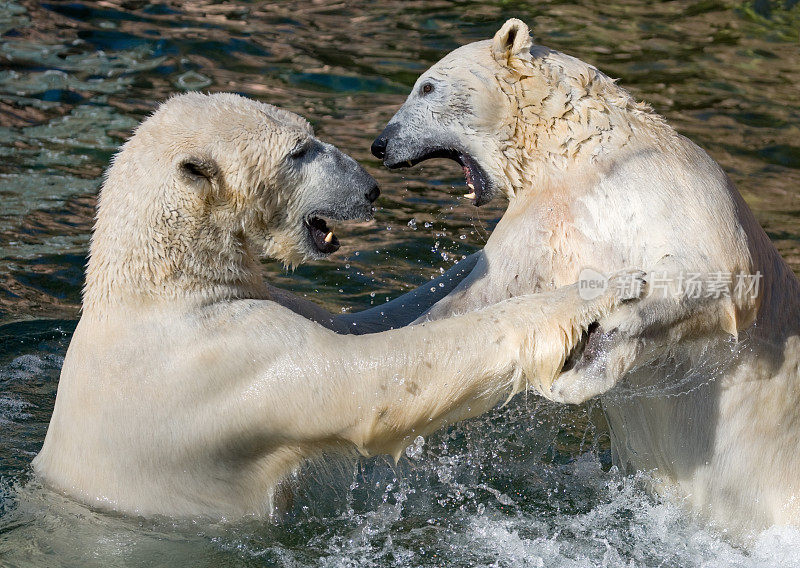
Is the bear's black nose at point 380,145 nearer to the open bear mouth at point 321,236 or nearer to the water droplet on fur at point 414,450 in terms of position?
the open bear mouth at point 321,236

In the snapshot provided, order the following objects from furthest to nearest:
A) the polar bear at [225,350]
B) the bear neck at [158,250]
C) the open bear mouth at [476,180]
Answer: the open bear mouth at [476,180] → the bear neck at [158,250] → the polar bear at [225,350]

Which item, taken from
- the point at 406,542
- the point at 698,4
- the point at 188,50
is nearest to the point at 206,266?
the point at 406,542

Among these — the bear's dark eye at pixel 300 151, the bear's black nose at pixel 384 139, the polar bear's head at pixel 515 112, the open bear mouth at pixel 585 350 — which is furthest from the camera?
the bear's black nose at pixel 384 139

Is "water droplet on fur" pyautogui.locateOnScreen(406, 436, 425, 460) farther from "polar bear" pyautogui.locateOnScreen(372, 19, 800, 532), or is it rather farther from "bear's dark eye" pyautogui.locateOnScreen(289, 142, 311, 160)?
"bear's dark eye" pyautogui.locateOnScreen(289, 142, 311, 160)

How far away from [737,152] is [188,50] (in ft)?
19.0

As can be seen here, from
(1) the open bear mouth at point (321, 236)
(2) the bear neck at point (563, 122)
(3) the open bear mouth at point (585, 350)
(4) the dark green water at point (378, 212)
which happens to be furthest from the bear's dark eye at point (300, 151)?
(3) the open bear mouth at point (585, 350)

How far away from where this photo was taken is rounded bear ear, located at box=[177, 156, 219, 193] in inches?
156

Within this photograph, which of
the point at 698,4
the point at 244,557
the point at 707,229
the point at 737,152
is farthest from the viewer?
the point at 698,4

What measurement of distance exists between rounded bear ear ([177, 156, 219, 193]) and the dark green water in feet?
4.03

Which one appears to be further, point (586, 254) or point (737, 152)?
point (737, 152)

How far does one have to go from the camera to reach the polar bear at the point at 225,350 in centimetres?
389

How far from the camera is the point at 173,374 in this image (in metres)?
4.02

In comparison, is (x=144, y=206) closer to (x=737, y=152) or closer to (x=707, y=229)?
(x=707, y=229)

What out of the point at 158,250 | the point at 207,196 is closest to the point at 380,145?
the point at 207,196
